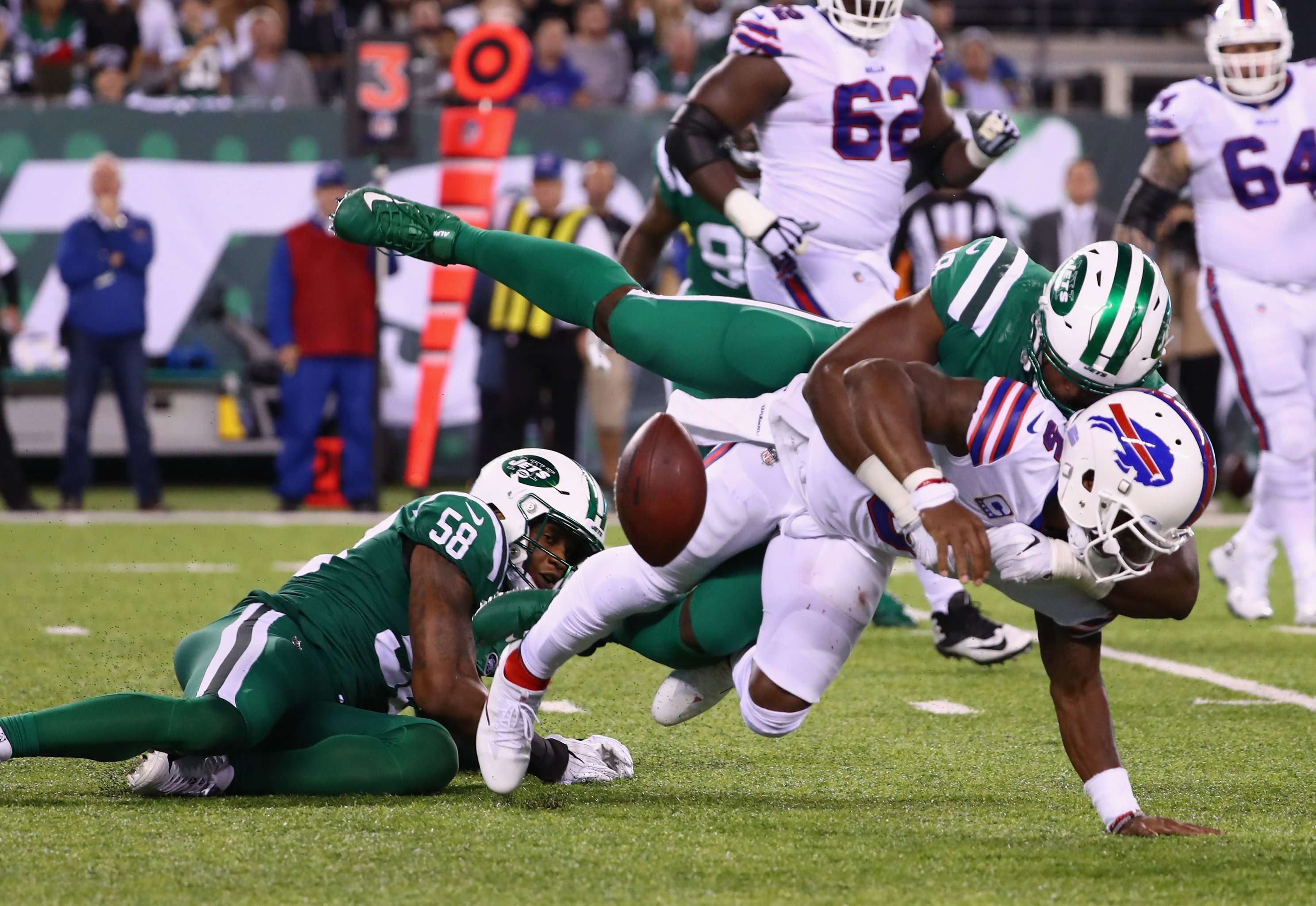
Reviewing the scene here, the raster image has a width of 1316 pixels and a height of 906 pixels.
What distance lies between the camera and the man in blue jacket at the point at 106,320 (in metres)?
8.50

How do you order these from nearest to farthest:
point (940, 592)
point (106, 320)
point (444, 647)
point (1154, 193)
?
point (444, 647)
point (940, 592)
point (1154, 193)
point (106, 320)

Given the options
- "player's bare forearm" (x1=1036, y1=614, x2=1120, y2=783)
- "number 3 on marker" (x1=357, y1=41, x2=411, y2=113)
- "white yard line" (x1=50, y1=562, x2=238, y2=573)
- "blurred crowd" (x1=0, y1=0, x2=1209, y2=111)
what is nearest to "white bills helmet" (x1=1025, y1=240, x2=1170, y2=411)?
"player's bare forearm" (x1=1036, y1=614, x2=1120, y2=783)

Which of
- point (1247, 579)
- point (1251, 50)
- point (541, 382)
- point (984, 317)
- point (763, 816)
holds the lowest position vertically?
point (541, 382)

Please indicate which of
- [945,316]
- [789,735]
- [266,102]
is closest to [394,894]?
[945,316]

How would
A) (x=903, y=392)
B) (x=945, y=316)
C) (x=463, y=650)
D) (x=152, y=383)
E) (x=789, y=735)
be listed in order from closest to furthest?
(x=903, y=392) → (x=945, y=316) → (x=463, y=650) → (x=789, y=735) → (x=152, y=383)

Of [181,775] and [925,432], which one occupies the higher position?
[925,432]

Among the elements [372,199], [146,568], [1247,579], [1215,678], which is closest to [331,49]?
[146,568]

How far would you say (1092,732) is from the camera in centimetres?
272

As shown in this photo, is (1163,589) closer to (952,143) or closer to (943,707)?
(943,707)

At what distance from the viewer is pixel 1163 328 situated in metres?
2.63

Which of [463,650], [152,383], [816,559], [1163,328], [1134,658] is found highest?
[1163,328]

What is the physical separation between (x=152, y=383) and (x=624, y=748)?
7.02 meters

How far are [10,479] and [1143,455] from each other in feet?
23.3

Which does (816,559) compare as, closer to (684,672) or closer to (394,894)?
(684,672)
